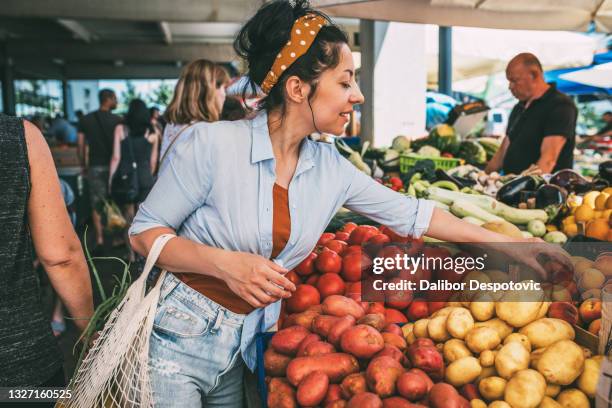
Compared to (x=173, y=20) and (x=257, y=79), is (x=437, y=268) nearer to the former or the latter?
(x=257, y=79)

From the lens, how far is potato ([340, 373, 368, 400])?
142 cm

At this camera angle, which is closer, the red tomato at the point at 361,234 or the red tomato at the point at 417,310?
the red tomato at the point at 417,310

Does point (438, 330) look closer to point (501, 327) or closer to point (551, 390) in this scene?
point (501, 327)

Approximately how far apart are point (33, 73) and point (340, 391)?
2799cm

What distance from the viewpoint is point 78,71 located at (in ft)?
95.2

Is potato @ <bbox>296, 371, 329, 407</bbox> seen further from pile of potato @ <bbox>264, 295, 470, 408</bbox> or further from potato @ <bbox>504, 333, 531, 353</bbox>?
potato @ <bbox>504, 333, 531, 353</bbox>

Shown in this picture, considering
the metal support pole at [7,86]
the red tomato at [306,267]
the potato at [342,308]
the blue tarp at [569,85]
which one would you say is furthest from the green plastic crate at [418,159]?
the metal support pole at [7,86]

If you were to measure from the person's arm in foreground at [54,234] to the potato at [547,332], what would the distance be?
1356mm

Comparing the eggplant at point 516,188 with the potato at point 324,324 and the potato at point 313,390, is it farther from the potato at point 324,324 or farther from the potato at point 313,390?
the potato at point 313,390

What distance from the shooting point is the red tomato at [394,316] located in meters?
1.94

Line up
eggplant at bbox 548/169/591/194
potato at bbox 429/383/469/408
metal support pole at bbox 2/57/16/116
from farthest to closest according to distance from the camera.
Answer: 1. metal support pole at bbox 2/57/16/116
2. eggplant at bbox 548/169/591/194
3. potato at bbox 429/383/469/408

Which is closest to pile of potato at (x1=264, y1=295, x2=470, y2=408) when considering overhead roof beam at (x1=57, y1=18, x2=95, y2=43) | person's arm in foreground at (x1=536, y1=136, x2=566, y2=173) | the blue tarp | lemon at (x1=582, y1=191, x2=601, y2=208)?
lemon at (x1=582, y1=191, x2=601, y2=208)

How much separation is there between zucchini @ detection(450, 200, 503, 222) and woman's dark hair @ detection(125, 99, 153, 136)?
156 inches

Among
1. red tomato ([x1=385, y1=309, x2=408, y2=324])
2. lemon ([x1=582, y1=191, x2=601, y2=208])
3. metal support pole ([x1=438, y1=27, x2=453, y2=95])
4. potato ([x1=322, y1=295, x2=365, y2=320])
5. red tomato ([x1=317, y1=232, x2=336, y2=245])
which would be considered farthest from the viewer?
metal support pole ([x1=438, y1=27, x2=453, y2=95])
